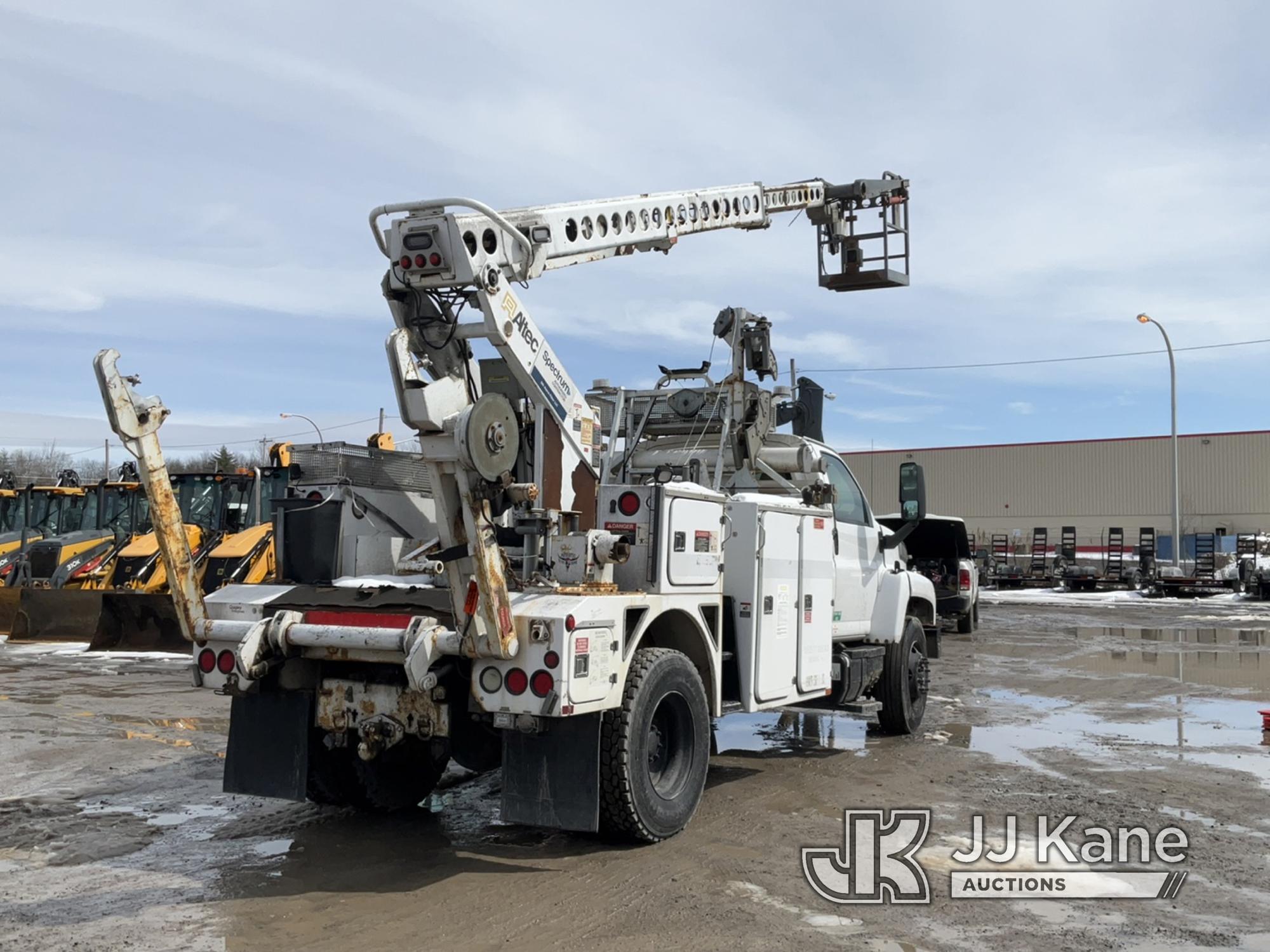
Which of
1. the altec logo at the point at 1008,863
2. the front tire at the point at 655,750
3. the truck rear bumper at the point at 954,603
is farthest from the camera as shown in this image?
the truck rear bumper at the point at 954,603

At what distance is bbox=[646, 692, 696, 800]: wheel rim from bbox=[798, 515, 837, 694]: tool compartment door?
61.0 inches

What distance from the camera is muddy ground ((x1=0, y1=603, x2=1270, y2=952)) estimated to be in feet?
16.2

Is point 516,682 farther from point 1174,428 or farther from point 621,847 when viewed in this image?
point 1174,428

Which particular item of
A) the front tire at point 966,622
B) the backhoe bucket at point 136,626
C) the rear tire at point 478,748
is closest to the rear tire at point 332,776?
the rear tire at point 478,748

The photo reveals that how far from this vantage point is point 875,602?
9.80m

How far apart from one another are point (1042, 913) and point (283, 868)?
145 inches

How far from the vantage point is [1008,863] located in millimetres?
6023

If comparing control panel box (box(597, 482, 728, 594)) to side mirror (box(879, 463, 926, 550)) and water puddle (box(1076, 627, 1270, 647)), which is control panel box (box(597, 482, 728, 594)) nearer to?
side mirror (box(879, 463, 926, 550))

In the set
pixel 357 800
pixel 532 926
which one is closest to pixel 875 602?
pixel 357 800

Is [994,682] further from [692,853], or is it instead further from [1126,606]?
[1126,606]

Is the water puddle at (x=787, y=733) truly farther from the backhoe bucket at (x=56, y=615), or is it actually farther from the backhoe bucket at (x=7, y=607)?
the backhoe bucket at (x=7, y=607)

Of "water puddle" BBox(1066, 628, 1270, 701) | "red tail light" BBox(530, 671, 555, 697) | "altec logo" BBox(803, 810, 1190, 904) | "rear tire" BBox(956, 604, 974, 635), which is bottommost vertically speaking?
"altec logo" BBox(803, 810, 1190, 904)

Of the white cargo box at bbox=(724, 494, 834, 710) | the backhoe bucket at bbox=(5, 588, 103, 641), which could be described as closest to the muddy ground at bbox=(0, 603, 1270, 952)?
the white cargo box at bbox=(724, 494, 834, 710)

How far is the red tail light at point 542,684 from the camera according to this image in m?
5.34
